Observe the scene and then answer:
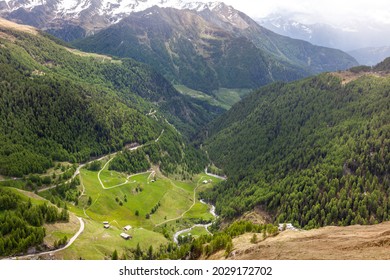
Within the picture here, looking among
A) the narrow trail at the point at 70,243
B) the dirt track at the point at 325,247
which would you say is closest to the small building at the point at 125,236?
the narrow trail at the point at 70,243

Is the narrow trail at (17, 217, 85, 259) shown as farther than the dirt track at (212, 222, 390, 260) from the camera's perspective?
Yes

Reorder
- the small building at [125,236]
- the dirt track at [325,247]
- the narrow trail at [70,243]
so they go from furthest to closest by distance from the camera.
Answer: the small building at [125,236]
the narrow trail at [70,243]
the dirt track at [325,247]

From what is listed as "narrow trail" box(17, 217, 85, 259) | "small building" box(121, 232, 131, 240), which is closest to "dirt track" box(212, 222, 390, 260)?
"narrow trail" box(17, 217, 85, 259)

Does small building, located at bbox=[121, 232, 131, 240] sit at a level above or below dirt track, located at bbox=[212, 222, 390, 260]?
below

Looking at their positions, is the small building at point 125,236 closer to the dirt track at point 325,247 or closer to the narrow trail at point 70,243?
the narrow trail at point 70,243

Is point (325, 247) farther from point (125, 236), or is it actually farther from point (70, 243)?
point (125, 236)

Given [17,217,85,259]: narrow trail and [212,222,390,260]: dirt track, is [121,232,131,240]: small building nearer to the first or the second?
[17,217,85,259]: narrow trail

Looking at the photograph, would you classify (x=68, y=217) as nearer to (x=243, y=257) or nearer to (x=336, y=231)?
(x=243, y=257)
